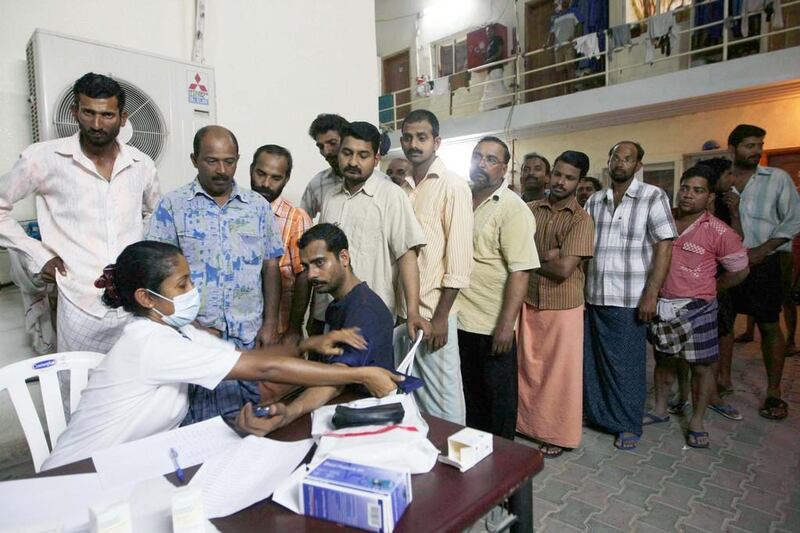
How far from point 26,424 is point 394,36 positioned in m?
11.6

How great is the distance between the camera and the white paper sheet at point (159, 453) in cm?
110

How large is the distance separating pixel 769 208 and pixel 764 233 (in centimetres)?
17

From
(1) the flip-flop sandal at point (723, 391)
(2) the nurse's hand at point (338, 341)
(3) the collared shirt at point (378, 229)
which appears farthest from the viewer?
(1) the flip-flop sandal at point (723, 391)

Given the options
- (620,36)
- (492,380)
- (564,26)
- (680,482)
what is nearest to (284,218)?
(492,380)

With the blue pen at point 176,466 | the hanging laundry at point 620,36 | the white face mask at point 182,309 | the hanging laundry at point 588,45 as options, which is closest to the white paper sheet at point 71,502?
the blue pen at point 176,466

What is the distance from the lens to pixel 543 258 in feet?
8.85

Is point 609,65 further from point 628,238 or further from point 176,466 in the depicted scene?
point 176,466

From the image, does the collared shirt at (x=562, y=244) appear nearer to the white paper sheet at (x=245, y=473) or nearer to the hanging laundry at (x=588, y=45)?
the white paper sheet at (x=245, y=473)

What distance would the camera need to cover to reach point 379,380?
1.42 metres

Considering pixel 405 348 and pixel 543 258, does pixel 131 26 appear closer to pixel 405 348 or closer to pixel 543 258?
pixel 405 348

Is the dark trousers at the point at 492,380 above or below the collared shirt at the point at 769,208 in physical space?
below

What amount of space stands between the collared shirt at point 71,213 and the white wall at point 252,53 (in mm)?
557

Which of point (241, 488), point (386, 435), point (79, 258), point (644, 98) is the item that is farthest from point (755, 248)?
point (644, 98)

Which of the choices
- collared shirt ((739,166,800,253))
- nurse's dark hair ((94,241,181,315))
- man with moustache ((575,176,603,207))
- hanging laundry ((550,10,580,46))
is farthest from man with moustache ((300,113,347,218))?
hanging laundry ((550,10,580,46))
